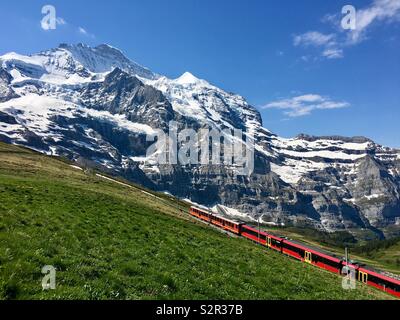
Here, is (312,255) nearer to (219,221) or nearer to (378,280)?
(378,280)

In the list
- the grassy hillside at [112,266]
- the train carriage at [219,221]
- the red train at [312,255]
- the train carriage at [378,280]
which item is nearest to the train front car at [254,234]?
the red train at [312,255]

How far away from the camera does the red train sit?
53.7m

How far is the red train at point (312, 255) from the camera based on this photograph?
53.7 metres

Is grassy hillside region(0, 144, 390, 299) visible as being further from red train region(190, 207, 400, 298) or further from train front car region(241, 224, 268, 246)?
train front car region(241, 224, 268, 246)

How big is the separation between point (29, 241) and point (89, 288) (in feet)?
17.9

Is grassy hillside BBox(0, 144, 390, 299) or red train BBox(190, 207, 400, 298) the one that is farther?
red train BBox(190, 207, 400, 298)

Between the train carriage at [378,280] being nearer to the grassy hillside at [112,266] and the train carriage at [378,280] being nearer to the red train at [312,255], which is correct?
the red train at [312,255]

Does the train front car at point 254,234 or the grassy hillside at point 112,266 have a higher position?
the grassy hillside at point 112,266

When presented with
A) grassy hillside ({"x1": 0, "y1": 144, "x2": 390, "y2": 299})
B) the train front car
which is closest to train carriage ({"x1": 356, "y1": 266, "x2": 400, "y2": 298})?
the train front car

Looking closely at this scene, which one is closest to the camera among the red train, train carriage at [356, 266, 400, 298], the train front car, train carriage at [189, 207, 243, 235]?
train carriage at [356, 266, 400, 298]
